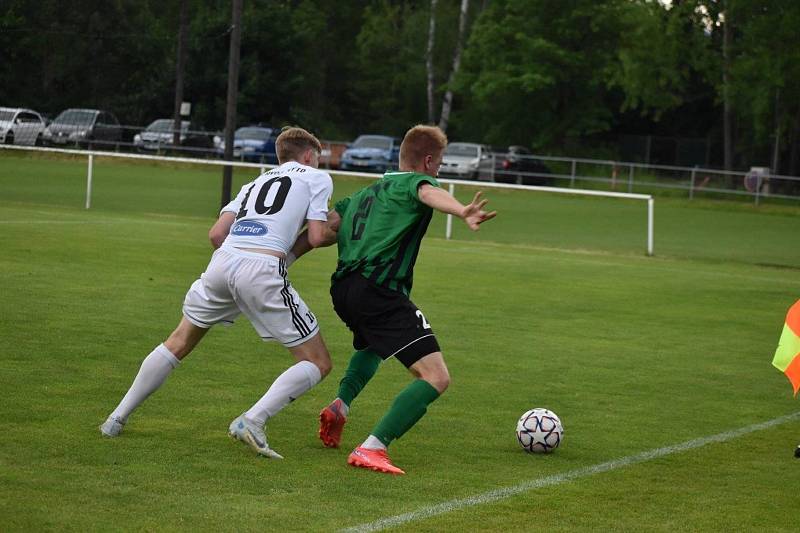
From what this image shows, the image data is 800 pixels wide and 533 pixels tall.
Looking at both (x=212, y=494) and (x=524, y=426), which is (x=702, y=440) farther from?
(x=212, y=494)

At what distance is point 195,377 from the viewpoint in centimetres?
909

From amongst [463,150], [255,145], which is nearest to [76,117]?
[255,145]

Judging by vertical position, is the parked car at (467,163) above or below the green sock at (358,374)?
above

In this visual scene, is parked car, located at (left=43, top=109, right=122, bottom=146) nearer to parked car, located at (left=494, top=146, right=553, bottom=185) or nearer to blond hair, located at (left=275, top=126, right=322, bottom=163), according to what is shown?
parked car, located at (left=494, top=146, right=553, bottom=185)

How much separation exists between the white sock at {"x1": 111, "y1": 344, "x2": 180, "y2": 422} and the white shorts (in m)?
0.25

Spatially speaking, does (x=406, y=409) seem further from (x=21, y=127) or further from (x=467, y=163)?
(x=21, y=127)

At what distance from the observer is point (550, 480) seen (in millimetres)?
6711

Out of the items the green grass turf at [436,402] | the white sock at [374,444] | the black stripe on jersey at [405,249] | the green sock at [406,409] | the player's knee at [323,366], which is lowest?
the green grass turf at [436,402]

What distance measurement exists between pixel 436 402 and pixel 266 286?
2378mm

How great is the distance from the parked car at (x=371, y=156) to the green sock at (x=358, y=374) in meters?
39.3

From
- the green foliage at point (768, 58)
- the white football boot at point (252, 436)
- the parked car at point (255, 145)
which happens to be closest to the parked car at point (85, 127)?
the parked car at point (255, 145)

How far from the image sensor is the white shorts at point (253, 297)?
673 centimetres

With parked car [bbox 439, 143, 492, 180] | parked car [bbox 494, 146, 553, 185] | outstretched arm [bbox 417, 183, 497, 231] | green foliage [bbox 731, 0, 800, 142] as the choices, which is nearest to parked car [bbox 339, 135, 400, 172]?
parked car [bbox 439, 143, 492, 180]

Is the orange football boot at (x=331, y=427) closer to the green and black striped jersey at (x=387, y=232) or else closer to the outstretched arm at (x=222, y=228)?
the green and black striped jersey at (x=387, y=232)
